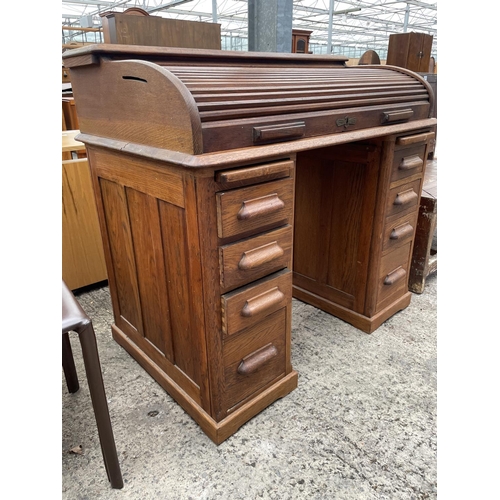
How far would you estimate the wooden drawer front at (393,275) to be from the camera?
2.04 meters

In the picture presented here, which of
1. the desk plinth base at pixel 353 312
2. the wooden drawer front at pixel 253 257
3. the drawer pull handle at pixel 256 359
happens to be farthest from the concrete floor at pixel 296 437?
the wooden drawer front at pixel 253 257

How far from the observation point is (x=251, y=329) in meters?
1.43

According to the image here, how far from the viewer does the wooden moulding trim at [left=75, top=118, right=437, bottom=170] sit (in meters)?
1.06

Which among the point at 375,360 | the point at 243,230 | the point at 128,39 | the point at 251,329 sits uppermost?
the point at 128,39

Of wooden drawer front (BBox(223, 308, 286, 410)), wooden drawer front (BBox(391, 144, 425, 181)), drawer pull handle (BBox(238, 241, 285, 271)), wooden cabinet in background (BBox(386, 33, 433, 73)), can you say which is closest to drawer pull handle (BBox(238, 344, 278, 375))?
wooden drawer front (BBox(223, 308, 286, 410))

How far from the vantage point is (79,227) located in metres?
2.29

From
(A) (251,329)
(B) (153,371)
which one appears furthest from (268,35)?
(B) (153,371)

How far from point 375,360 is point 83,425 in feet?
4.31

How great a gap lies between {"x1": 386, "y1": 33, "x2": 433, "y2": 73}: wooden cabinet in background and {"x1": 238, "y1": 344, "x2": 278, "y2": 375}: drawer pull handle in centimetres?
288

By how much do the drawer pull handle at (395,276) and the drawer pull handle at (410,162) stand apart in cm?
56

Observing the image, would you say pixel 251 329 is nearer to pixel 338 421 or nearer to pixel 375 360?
pixel 338 421

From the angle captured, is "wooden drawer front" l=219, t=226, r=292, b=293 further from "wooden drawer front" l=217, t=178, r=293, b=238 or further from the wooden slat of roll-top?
the wooden slat of roll-top

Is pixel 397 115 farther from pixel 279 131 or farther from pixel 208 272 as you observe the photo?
pixel 208 272

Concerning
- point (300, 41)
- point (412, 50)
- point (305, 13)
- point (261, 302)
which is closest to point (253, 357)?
point (261, 302)
